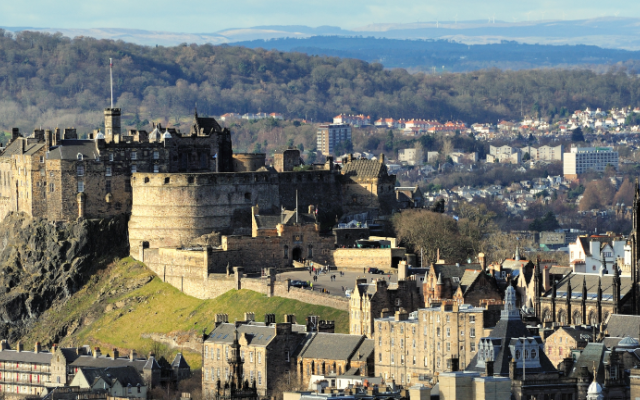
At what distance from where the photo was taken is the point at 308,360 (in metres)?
103

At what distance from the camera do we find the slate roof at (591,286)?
107m

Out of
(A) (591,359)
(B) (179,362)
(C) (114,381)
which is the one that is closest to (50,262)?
(B) (179,362)

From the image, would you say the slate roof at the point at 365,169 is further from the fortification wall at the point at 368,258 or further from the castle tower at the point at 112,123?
the castle tower at the point at 112,123

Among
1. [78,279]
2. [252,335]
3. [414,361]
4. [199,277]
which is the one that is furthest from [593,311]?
[78,279]

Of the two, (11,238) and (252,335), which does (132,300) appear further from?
(252,335)

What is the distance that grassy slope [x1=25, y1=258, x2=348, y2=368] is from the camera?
119562 millimetres

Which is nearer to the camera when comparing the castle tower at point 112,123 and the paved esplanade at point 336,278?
the paved esplanade at point 336,278

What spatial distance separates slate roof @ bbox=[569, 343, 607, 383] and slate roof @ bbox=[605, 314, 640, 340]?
958 centimetres

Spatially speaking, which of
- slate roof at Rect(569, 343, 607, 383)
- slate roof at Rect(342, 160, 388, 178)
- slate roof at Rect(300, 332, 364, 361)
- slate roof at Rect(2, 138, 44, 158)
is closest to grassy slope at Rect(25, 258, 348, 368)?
slate roof at Rect(300, 332, 364, 361)

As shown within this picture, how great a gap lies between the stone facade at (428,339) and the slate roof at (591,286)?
11642 mm

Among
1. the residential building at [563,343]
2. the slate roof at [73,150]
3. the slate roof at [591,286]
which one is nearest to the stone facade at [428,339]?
the residential building at [563,343]

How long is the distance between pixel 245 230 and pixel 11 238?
62.2 feet

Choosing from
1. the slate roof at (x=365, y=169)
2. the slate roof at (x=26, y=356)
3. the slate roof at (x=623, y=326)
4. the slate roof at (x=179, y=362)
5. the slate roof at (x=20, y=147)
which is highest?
the slate roof at (x=20, y=147)

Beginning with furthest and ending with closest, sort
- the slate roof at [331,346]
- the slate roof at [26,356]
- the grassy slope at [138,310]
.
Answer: the slate roof at [26,356]
the grassy slope at [138,310]
the slate roof at [331,346]
